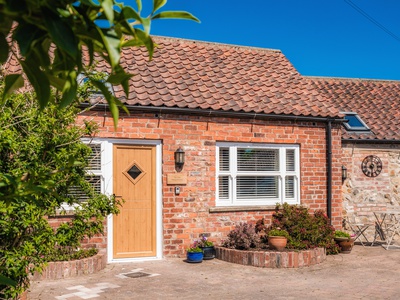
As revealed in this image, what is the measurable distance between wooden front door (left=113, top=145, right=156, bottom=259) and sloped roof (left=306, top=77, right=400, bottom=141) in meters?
5.73

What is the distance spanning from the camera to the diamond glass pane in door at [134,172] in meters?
10.6

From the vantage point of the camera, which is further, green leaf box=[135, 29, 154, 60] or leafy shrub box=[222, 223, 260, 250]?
leafy shrub box=[222, 223, 260, 250]

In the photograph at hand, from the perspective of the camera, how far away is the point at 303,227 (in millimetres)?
11008

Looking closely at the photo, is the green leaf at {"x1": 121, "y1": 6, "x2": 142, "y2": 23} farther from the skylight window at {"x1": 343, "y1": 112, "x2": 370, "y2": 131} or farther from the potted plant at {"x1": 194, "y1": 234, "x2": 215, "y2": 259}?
the skylight window at {"x1": 343, "y1": 112, "x2": 370, "y2": 131}

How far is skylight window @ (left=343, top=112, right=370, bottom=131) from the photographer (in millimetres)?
14458

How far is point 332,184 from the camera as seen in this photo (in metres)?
12.5

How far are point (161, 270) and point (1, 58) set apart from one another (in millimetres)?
8800

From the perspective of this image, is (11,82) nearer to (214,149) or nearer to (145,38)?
(145,38)

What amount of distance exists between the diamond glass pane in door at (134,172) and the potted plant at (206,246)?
6.17 feet

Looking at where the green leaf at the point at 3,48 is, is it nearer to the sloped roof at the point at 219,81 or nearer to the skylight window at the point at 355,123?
the sloped roof at the point at 219,81

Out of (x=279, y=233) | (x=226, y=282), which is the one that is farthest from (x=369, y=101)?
(x=226, y=282)

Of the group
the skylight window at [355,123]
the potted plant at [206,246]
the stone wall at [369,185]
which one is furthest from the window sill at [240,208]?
the skylight window at [355,123]

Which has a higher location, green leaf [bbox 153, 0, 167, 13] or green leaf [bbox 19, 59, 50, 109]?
green leaf [bbox 153, 0, 167, 13]

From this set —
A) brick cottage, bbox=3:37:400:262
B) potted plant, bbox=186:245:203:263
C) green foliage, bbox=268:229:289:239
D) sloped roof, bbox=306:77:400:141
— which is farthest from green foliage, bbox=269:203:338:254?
sloped roof, bbox=306:77:400:141
